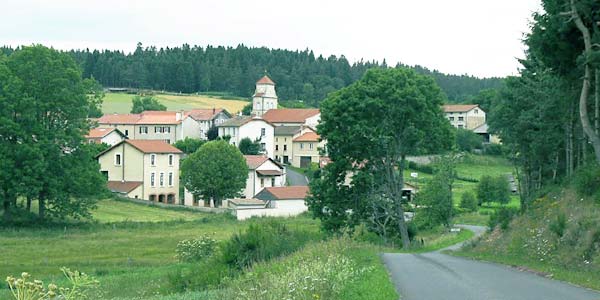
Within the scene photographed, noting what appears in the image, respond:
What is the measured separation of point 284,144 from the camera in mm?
126500

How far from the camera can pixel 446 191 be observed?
59906 millimetres

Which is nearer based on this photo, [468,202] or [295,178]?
[468,202]

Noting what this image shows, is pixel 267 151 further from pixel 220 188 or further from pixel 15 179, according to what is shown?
pixel 15 179

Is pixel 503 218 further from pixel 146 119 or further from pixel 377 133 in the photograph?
pixel 146 119

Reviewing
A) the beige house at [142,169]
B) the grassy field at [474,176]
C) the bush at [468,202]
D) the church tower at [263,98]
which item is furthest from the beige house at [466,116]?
the bush at [468,202]

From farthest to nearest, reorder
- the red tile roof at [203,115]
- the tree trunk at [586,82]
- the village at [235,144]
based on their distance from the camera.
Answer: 1. the red tile roof at [203,115]
2. the village at [235,144]
3. the tree trunk at [586,82]

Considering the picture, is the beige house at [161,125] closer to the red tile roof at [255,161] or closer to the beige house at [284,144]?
the beige house at [284,144]

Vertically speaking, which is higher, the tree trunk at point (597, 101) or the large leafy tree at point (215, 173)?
the tree trunk at point (597, 101)

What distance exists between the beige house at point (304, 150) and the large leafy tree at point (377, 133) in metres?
70.1

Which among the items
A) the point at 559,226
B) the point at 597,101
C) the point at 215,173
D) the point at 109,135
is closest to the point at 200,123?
the point at 109,135

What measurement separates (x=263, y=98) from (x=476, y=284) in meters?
140

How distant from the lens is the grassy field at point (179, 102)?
168625mm

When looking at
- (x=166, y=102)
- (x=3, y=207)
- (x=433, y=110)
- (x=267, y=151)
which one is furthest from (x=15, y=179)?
(x=166, y=102)

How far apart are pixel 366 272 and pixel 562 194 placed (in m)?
12.9
